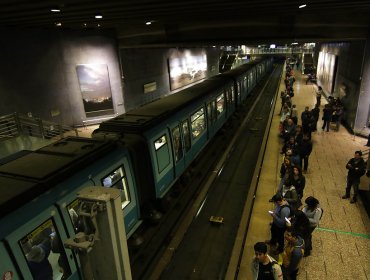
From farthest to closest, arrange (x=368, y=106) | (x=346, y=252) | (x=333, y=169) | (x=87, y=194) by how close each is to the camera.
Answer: (x=368, y=106), (x=333, y=169), (x=346, y=252), (x=87, y=194)

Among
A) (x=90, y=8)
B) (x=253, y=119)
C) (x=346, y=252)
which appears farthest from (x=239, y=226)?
(x=253, y=119)

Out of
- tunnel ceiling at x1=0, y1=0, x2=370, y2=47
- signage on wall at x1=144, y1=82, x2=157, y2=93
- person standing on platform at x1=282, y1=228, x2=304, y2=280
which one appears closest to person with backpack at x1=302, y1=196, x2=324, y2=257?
person standing on platform at x1=282, y1=228, x2=304, y2=280

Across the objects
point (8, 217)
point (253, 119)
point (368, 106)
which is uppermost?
point (8, 217)

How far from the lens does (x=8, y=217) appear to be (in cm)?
376

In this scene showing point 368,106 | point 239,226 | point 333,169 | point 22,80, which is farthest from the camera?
point 22,80

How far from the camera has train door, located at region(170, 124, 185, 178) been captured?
8.80 m

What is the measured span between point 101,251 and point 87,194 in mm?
536

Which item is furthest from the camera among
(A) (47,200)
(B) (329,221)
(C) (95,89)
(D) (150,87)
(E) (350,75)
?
(D) (150,87)

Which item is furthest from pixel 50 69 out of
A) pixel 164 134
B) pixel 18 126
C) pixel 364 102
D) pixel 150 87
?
pixel 364 102

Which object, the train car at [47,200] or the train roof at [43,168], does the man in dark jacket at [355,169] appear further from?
the train roof at [43,168]

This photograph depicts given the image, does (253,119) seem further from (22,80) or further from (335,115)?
(22,80)

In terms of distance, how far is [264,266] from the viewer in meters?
4.28

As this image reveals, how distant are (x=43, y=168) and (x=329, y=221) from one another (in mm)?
7119

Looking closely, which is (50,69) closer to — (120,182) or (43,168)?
(120,182)
